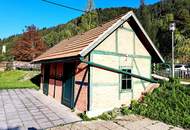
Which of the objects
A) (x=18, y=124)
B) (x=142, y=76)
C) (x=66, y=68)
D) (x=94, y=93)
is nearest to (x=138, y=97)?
(x=142, y=76)

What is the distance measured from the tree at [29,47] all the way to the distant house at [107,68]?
3610 cm

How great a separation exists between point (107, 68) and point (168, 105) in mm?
3229

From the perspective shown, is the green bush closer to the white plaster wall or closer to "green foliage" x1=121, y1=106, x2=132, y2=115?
"green foliage" x1=121, y1=106, x2=132, y2=115

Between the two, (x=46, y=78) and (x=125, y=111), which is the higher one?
(x=46, y=78)

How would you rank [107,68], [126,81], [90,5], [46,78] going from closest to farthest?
1. [107,68]
2. [126,81]
3. [46,78]
4. [90,5]

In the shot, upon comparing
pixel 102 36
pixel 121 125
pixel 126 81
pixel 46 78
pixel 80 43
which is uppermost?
pixel 102 36

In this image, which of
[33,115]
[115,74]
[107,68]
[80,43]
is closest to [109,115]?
[115,74]

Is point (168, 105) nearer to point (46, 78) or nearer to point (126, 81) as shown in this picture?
point (126, 81)

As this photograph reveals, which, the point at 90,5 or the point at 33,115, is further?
the point at 90,5

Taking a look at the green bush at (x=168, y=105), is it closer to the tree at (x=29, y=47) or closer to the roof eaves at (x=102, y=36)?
the roof eaves at (x=102, y=36)

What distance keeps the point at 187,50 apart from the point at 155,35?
40.2 feet

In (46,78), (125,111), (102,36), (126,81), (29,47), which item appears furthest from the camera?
(29,47)

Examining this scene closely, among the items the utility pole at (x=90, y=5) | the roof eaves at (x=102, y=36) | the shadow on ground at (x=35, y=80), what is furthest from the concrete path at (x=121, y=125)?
the utility pole at (x=90, y=5)

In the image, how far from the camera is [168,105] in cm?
968
